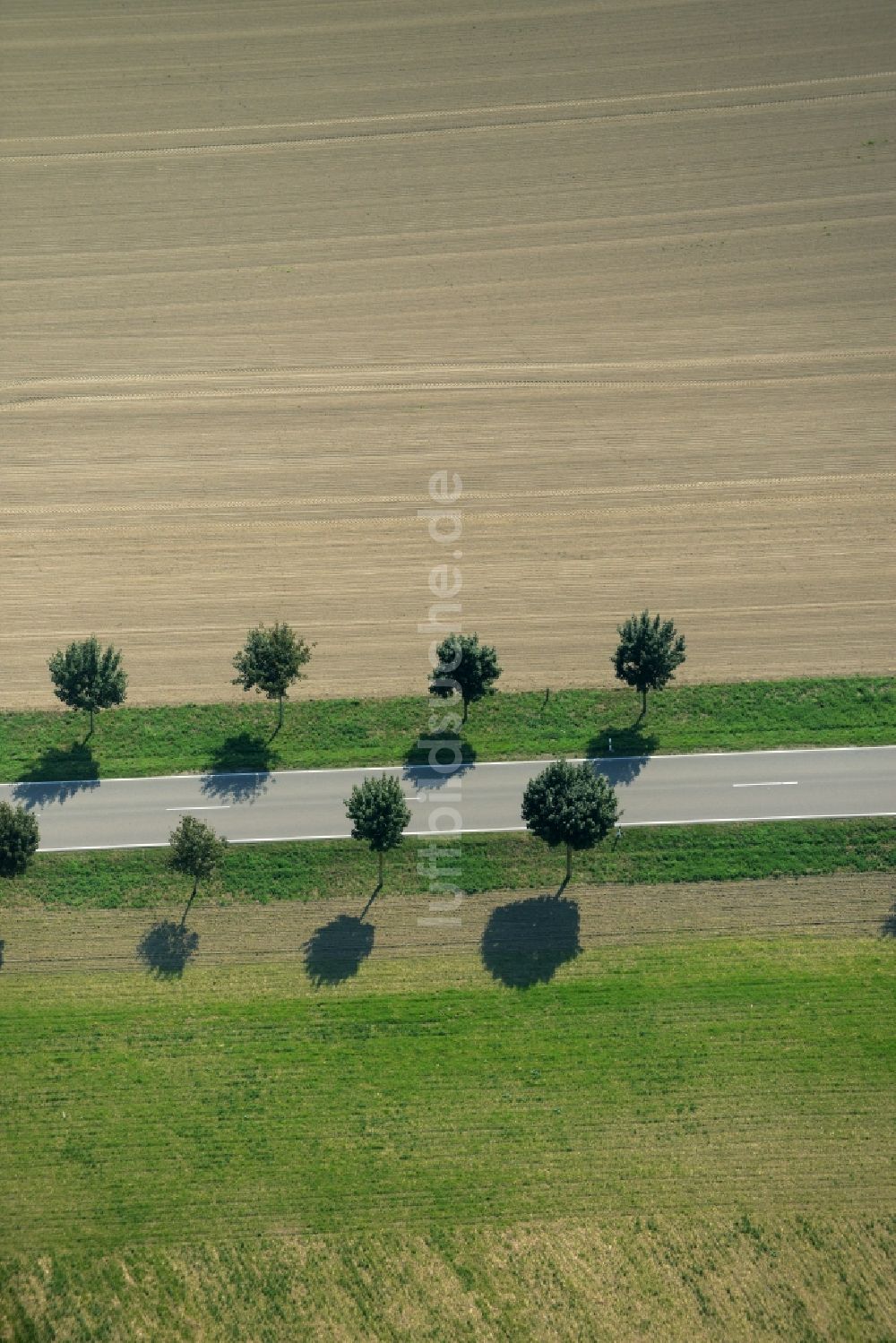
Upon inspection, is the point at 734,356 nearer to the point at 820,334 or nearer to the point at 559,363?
the point at 820,334

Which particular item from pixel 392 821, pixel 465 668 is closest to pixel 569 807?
pixel 392 821

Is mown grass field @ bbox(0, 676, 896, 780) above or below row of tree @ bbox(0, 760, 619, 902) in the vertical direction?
above

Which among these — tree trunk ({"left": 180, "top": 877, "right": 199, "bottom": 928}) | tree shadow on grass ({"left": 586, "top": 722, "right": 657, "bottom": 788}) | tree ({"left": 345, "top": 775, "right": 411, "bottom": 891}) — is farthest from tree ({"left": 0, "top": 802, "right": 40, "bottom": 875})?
tree shadow on grass ({"left": 586, "top": 722, "right": 657, "bottom": 788})

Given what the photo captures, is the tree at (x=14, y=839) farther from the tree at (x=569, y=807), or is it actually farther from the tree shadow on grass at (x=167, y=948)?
the tree at (x=569, y=807)

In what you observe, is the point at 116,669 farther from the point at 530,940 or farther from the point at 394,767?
the point at 530,940

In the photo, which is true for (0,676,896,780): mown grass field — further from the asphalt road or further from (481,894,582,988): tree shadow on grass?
(481,894,582,988): tree shadow on grass

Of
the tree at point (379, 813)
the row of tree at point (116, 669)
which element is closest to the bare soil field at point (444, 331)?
the row of tree at point (116, 669)
